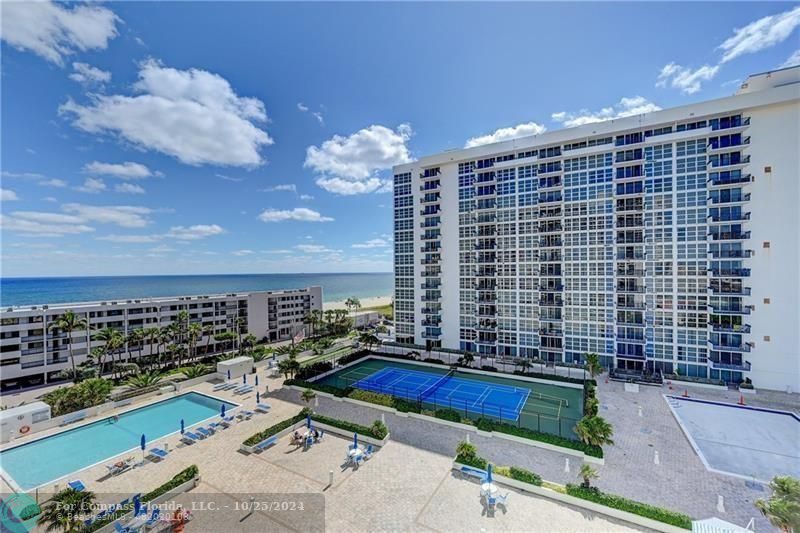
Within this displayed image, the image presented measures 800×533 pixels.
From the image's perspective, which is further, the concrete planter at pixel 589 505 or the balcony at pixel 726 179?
the balcony at pixel 726 179

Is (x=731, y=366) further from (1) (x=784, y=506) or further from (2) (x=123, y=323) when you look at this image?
(2) (x=123, y=323)

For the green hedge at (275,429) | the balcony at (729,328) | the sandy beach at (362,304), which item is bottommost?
the sandy beach at (362,304)

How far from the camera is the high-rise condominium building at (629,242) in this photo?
3064 cm

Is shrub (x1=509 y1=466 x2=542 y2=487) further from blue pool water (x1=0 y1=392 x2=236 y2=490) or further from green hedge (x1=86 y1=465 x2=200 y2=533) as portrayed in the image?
blue pool water (x1=0 y1=392 x2=236 y2=490)

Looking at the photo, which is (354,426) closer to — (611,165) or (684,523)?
(684,523)

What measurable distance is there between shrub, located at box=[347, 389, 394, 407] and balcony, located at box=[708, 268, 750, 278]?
110 ft

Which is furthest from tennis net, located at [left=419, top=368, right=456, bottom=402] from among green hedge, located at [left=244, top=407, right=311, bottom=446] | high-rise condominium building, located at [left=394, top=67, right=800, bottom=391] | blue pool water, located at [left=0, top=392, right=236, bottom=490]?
blue pool water, located at [left=0, top=392, right=236, bottom=490]

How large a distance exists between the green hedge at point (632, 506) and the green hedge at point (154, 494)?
19.1 metres

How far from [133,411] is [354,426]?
65.1ft

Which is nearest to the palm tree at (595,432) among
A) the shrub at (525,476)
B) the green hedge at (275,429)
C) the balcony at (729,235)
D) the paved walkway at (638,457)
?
the paved walkway at (638,457)

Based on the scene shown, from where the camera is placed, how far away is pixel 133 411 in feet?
91.0

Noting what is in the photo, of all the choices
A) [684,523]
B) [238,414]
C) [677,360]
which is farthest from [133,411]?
[677,360]

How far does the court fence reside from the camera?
963 inches

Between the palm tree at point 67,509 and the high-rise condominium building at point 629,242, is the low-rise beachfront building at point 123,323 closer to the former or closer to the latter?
the high-rise condominium building at point 629,242
